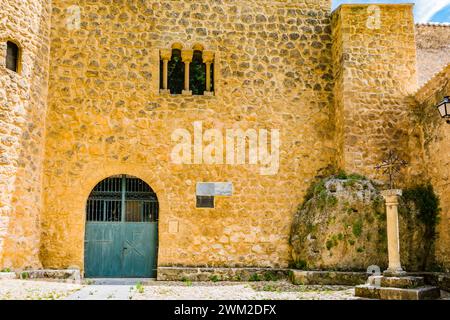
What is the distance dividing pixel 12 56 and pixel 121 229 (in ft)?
14.1

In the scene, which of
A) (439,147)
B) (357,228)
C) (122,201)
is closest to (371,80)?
(439,147)

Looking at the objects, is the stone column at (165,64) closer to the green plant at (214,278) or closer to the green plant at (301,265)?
the green plant at (214,278)

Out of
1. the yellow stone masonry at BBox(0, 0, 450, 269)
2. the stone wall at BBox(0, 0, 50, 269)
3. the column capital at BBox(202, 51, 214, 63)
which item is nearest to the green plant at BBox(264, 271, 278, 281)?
the yellow stone masonry at BBox(0, 0, 450, 269)

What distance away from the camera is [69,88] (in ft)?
37.8

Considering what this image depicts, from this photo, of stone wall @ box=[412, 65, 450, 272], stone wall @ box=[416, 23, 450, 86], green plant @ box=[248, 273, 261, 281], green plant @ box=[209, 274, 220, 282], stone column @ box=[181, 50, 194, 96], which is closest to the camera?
stone wall @ box=[412, 65, 450, 272]

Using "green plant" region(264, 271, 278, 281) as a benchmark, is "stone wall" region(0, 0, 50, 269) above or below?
above

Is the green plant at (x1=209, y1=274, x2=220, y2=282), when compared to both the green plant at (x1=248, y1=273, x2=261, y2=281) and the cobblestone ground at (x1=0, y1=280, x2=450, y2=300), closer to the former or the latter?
the cobblestone ground at (x1=0, y1=280, x2=450, y2=300)

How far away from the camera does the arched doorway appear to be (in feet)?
36.5

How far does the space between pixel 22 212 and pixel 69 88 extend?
3028mm

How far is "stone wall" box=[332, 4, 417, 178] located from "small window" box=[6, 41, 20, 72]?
283 inches

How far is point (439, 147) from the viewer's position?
10.7m

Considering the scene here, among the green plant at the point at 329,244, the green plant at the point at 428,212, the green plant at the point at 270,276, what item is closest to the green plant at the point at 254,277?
the green plant at the point at 270,276

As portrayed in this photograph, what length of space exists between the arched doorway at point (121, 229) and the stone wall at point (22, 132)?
119cm

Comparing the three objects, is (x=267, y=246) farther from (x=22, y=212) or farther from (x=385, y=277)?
(x=22, y=212)
